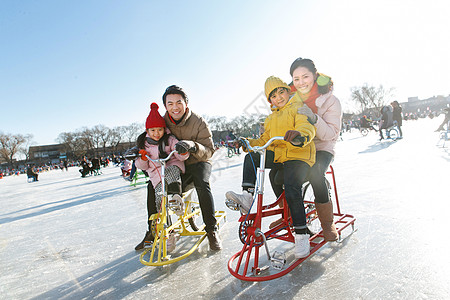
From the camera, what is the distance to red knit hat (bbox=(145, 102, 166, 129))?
8.55 ft

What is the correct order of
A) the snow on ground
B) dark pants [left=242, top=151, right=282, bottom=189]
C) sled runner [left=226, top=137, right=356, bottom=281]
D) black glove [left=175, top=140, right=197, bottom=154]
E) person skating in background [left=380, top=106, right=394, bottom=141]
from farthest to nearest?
person skating in background [left=380, top=106, right=394, bottom=141]
black glove [left=175, top=140, right=197, bottom=154]
dark pants [left=242, top=151, right=282, bottom=189]
sled runner [left=226, top=137, right=356, bottom=281]
the snow on ground

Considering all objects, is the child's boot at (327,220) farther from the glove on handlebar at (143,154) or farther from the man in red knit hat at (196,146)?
the glove on handlebar at (143,154)

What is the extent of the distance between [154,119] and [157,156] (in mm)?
373

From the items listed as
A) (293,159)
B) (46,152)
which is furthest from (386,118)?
(46,152)

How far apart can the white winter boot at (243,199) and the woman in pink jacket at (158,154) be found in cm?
71

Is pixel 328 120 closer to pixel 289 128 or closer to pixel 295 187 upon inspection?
pixel 289 128

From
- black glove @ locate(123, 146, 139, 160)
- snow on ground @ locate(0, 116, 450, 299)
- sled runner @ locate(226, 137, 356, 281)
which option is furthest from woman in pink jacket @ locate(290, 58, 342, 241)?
black glove @ locate(123, 146, 139, 160)

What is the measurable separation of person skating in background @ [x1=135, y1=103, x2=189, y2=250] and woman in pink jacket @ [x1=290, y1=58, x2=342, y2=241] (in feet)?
4.00

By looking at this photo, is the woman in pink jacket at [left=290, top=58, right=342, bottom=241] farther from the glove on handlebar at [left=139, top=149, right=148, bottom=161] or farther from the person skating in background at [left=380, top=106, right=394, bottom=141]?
the person skating in background at [left=380, top=106, right=394, bottom=141]

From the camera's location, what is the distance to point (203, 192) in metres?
2.62

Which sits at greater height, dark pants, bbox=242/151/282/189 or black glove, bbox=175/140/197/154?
black glove, bbox=175/140/197/154

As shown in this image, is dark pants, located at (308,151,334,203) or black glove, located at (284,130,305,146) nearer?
black glove, located at (284,130,305,146)

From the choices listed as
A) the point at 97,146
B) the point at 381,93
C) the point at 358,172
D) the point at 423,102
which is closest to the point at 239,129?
the point at 381,93

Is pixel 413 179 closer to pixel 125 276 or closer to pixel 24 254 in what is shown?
pixel 125 276
